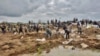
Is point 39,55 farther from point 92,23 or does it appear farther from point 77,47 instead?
point 92,23

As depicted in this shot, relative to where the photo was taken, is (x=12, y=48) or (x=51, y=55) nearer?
(x=51, y=55)

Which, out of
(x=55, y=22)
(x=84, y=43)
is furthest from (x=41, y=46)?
(x=55, y=22)

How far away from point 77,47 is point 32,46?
6.59 m

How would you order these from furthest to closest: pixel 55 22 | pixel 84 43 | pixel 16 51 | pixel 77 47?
1. pixel 55 22
2. pixel 84 43
3. pixel 77 47
4. pixel 16 51

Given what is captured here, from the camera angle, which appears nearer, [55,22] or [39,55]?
[39,55]

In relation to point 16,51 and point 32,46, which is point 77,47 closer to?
point 32,46

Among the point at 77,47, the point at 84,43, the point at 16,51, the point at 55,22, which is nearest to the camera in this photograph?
the point at 16,51

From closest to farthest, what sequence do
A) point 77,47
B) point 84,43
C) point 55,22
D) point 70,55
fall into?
point 70,55 < point 77,47 < point 84,43 < point 55,22

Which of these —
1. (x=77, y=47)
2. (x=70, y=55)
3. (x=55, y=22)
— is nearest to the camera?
(x=70, y=55)

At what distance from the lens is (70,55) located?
29.8 meters

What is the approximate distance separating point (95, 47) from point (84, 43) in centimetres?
347

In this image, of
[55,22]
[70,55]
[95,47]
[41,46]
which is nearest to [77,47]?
[95,47]

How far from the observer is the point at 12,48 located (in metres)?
37.9

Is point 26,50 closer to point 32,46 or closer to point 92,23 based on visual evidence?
point 32,46
